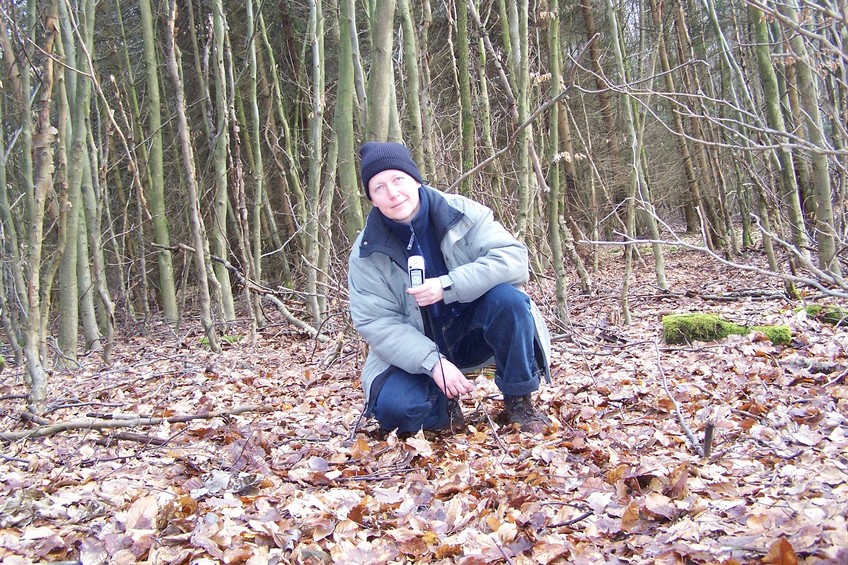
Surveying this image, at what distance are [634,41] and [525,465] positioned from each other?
13.1 m

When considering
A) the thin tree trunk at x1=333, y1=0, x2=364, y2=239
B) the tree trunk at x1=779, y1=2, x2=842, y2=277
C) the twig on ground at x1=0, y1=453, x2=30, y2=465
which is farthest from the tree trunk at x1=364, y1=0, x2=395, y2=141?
the tree trunk at x1=779, y1=2, x2=842, y2=277

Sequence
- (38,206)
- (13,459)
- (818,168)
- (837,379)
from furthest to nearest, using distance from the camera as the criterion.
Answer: (818,168), (38,206), (837,379), (13,459)

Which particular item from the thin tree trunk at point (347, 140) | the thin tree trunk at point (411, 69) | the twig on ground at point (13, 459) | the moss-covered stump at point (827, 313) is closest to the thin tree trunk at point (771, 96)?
the moss-covered stump at point (827, 313)

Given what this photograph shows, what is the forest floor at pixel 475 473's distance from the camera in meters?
2.05

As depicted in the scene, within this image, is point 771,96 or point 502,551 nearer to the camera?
point 502,551

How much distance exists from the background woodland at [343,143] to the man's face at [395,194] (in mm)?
963

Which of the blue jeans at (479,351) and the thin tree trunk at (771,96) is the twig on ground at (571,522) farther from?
the thin tree trunk at (771,96)

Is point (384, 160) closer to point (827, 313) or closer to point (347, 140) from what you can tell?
point (347, 140)

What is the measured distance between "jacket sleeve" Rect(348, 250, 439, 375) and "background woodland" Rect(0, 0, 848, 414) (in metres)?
1.02

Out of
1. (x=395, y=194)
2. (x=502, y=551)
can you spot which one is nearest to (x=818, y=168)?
(x=395, y=194)

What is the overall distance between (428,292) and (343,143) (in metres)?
3.02

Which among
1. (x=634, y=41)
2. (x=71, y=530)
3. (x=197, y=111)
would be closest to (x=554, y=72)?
(x=71, y=530)

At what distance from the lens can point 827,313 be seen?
5176 millimetres

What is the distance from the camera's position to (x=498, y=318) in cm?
315
